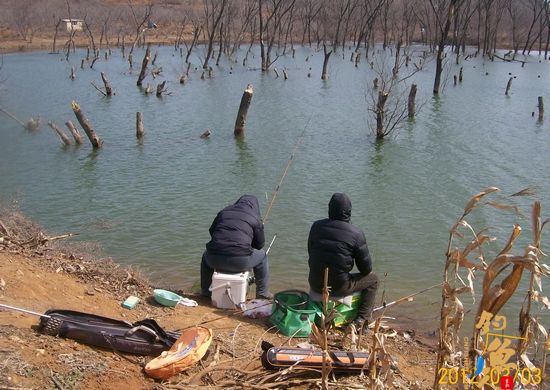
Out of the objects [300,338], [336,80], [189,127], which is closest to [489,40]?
[336,80]

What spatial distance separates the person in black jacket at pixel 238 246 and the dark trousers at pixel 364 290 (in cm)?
113

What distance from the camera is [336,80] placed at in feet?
104

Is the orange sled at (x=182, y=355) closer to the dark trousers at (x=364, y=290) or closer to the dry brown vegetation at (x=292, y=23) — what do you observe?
the dark trousers at (x=364, y=290)

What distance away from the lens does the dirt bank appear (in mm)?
4191

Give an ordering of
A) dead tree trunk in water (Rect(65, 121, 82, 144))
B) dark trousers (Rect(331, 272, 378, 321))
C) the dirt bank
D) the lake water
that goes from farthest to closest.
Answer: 1. dead tree trunk in water (Rect(65, 121, 82, 144))
2. the lake water
3. dark trousers (Rect(331, 272, 378, 321))
4. the dirt bank

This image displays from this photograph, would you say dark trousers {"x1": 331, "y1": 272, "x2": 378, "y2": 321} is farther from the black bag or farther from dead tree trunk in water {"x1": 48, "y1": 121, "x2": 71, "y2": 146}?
dead tree trunk in water {"x1": 48, "y1": 121, "x2": 71, "y2": 146}

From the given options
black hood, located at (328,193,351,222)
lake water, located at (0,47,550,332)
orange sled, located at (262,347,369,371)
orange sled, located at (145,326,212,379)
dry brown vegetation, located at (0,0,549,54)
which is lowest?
lake water, located at (0,47,550,332)

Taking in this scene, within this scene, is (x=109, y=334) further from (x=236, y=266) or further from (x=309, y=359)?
(x=236, y=266)

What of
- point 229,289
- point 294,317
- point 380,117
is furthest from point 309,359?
point 380,117

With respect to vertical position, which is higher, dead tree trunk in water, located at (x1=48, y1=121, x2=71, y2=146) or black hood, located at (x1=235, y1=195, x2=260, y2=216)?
black hood, located at (x1=235, y1=195, x2=260, y2=216)

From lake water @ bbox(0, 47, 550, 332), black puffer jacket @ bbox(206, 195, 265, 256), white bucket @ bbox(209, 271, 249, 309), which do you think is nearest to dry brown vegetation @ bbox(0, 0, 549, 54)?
lake water @ bbox(0, 47, 550, 332)

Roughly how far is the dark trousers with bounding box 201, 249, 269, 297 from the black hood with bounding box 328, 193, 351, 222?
120 centimetres

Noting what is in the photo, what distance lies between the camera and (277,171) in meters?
13.9

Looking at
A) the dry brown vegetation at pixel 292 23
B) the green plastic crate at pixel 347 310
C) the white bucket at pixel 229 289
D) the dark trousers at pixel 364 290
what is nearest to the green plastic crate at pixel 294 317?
the green plastic crate at pixel 347 310
